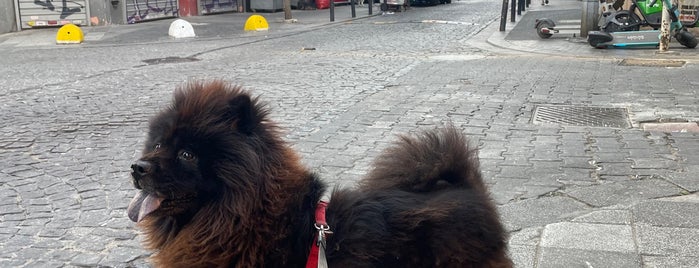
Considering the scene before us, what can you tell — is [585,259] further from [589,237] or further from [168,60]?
[168,60]

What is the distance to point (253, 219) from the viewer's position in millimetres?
2615

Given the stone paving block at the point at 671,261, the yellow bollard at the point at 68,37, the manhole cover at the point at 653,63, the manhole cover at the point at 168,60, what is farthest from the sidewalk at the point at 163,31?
the stone paving block at the point at 671,261

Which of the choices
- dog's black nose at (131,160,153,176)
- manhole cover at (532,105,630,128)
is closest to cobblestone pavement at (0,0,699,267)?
manhole cover at (532,105,630,128)

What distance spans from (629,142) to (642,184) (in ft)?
4.96


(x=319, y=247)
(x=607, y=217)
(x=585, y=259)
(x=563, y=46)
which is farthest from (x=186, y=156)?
(x=563, y=46)

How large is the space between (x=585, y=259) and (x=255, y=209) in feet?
7.97

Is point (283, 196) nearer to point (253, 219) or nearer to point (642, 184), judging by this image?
point (253, 219)

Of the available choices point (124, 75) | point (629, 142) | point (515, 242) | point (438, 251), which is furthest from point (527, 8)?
point (438, 251)

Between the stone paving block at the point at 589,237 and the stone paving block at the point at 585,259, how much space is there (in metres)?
0.06

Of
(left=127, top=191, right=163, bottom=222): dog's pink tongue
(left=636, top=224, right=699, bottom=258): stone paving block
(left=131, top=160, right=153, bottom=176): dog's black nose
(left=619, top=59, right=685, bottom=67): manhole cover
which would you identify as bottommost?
(left=636, top=224, right=699, bottom=258): stone paving block

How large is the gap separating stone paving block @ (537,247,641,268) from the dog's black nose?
252 centimetres

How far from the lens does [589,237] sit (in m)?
4.55

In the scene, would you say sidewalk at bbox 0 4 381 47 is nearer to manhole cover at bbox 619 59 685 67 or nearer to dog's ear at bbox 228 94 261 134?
manhole cover at bbox 619 59 685 67

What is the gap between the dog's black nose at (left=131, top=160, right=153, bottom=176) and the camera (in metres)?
2.55
